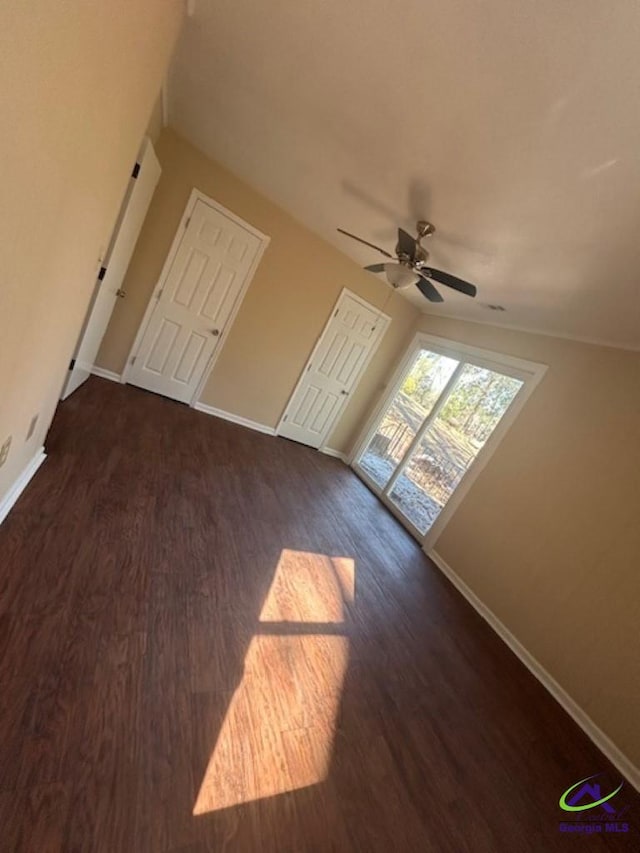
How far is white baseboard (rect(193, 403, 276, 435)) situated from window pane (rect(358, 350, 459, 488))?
1.38 metres

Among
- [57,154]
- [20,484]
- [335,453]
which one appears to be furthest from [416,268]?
[335,453]

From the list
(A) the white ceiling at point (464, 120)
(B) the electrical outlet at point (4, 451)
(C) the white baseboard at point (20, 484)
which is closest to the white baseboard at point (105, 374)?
(C) the white baseboard at point (20, 484)

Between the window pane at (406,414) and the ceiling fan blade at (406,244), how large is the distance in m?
2.16

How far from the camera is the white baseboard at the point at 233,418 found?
4.41 m

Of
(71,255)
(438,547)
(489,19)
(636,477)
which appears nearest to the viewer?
(489,19)

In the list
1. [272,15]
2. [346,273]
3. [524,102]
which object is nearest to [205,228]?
[346,273]

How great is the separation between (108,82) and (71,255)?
59 cm

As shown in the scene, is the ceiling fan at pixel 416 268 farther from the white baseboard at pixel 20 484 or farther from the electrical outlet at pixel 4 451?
the white baseboard at pixel 20 484

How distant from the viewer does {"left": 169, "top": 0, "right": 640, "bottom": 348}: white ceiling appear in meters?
1.18

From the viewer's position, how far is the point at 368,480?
484 centimetres

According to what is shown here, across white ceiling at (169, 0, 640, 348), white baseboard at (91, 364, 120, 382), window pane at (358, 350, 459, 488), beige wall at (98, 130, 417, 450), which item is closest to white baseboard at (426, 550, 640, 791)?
window pane at (358, 350, 459, 488)

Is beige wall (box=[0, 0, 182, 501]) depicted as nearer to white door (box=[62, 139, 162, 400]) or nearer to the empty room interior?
the empty room interior

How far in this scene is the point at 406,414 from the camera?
15.9 ft

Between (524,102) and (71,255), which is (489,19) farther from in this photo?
(71,255)
